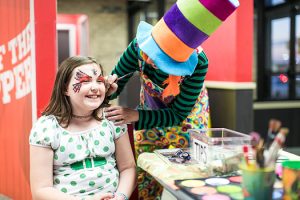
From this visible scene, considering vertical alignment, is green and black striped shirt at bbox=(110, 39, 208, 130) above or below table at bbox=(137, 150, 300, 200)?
above

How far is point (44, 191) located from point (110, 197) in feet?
0.77

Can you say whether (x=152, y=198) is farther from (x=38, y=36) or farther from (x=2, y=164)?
(x=38, y=36)

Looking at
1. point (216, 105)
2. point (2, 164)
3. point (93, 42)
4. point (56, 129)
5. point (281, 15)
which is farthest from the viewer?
point (93, 42)

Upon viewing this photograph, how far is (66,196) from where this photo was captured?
4.28 ft

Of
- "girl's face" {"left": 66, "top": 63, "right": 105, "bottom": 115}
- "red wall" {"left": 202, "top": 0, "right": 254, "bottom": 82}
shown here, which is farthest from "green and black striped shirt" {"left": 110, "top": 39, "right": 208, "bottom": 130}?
"red wall" {"left": 202, "top": 0, "right": 254, "bottom": 82}

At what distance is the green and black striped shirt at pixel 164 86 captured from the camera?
152 cm

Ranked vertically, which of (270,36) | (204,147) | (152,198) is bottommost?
(152,198)

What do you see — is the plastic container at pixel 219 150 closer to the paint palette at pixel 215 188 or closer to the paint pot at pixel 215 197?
the paint palette at pixel 215 188

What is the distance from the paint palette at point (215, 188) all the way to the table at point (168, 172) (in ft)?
0.12

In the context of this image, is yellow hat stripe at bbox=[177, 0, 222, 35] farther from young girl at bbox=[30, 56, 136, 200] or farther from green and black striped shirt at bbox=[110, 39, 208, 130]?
young girl at bbox=[30, 56, 136, 200]

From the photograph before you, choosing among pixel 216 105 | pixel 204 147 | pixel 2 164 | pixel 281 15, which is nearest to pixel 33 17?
pixel 2 164

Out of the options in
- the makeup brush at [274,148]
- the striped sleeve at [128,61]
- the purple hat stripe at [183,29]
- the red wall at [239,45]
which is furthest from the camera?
the red wall at [239,45]

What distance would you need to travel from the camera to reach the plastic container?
1130 mm

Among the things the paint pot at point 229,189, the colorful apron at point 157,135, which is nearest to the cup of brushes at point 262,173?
the paint pot at point 229,189
